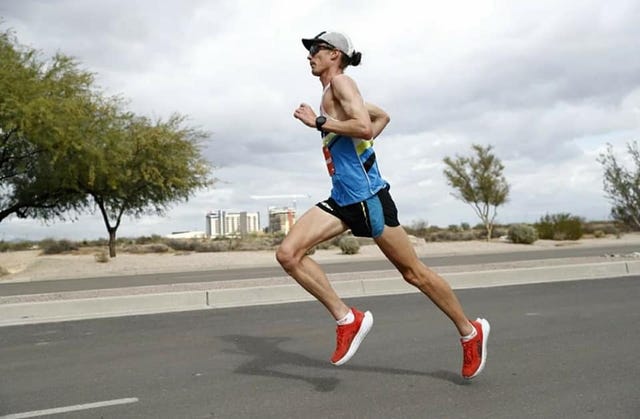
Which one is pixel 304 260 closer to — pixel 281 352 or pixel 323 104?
pixel 323 104

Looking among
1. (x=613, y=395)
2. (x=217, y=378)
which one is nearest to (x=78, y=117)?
(x=217, y=378)

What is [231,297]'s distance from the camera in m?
10.4

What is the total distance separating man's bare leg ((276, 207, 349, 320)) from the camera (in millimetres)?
4523

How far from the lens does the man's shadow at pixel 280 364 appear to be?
5.13 meters

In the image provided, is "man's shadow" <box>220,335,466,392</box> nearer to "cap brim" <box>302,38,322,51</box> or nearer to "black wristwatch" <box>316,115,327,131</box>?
"black wristwatch" <box>316,115,327,131</box>

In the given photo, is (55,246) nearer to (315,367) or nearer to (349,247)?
(349,247)

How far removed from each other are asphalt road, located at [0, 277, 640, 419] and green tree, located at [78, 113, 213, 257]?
61.2 feet

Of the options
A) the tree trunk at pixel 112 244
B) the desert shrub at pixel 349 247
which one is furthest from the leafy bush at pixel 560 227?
the tree trunk at pixel 112 244

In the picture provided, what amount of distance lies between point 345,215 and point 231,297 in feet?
20.0

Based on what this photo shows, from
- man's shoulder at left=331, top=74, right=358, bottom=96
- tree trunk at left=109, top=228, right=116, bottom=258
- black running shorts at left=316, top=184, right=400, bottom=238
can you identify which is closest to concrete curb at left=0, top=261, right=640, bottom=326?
black running shorts at left=316, top=184, right=400, bottom=238

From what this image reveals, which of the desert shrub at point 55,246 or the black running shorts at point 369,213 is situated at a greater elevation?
the desert shrub at point 55,246

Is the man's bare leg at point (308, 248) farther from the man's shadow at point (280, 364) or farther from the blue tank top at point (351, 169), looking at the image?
the man's shadow at point (280, 364)

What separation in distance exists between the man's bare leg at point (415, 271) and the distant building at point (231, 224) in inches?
1866

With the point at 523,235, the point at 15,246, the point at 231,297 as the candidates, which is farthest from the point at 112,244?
the point at 231,297
